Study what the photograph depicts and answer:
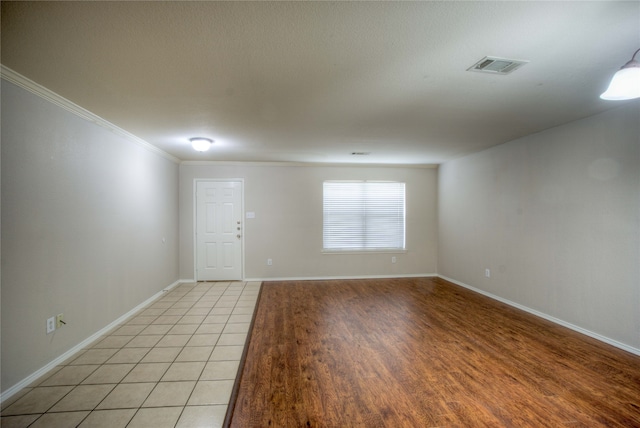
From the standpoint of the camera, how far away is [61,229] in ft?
8.15

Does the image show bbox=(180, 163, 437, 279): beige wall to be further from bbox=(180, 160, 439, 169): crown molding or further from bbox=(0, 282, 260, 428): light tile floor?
bbox=(0, 282, 260, 428): light tile floor

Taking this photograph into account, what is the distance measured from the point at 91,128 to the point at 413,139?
3.76 metres

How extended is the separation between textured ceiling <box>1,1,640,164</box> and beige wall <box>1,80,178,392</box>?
34 cm

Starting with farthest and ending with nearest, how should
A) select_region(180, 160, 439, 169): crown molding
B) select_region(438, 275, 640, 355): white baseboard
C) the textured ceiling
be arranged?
1. select_region(180, 160, 439, 169): crown molding
2. select_region(438, 275, 640, 355): white baseboard
3. the textured ceiling

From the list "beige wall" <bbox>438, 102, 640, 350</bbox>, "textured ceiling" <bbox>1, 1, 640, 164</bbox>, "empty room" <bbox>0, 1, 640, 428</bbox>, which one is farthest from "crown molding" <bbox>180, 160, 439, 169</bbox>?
"textured ceiling" <bbox>1, 1, 640, 164</bbox>

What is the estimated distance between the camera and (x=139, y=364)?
2.47m

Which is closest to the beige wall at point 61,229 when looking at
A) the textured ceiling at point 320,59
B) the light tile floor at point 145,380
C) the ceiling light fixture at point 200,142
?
the light tile floor at point 145,380

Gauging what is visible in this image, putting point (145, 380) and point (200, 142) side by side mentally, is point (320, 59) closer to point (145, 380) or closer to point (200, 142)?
point (200, 142)

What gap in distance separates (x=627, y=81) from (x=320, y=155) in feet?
12.5

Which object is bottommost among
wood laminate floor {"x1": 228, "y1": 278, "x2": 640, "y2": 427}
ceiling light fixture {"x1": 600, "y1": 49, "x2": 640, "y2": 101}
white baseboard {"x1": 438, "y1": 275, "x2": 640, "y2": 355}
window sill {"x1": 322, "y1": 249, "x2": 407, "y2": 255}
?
wood laminate floor {"x1": 228, "y1": 278, "x2": 640, "y2": 427}

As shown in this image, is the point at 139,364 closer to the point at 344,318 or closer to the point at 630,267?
the point at 344,318

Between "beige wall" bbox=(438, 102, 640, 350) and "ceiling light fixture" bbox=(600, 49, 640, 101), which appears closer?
"ceiling light fixture" bbox=(600, 49, 640, 101)

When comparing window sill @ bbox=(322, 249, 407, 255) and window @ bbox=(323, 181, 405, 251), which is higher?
window @ bbox=(323, 181, 405, 251)

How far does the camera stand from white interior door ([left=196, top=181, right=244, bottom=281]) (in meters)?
5.43
